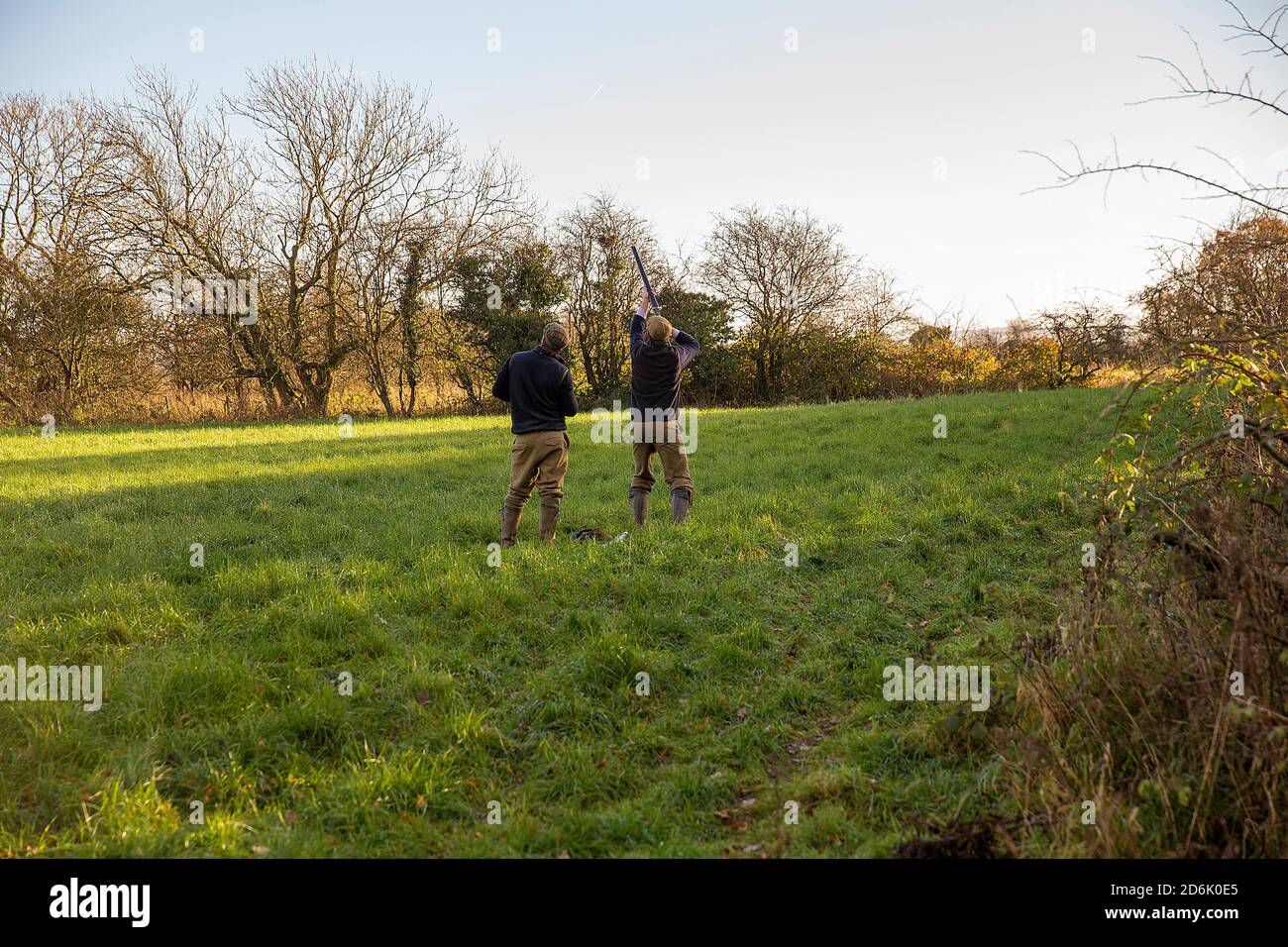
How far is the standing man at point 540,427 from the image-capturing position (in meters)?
8.03

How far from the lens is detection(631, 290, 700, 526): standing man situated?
29.0ft

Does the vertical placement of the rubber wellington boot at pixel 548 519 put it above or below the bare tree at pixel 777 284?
below

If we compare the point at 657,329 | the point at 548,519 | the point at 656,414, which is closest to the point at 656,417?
the point at 656,414

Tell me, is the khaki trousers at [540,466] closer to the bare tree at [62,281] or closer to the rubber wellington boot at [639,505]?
the rubber wellington boot at [639,505]

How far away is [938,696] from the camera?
4836 mm

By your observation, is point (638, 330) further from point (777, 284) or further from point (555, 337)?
point (777, 284)

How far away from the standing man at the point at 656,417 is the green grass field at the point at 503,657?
392mm

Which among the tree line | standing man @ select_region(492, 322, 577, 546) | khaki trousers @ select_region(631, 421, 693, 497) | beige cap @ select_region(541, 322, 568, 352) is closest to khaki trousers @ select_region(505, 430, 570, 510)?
standing man @ select_region(492, 322, 577, 546)

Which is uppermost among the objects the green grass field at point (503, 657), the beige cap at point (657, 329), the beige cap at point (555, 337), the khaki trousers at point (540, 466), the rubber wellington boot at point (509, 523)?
the beige cap at point (657, 329)

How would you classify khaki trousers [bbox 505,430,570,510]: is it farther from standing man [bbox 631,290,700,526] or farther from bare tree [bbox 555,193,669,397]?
bare tree [bbox 555,193,669,397]

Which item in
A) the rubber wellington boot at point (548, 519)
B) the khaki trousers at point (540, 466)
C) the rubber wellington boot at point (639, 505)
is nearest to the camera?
the khaki trousers at point (540, 466)

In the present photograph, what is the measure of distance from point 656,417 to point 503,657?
13.4ft

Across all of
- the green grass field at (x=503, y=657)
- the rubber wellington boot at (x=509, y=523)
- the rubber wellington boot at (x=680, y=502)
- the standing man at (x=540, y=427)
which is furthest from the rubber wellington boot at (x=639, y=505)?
the rubber wellington boot at (x=509, y=523)
